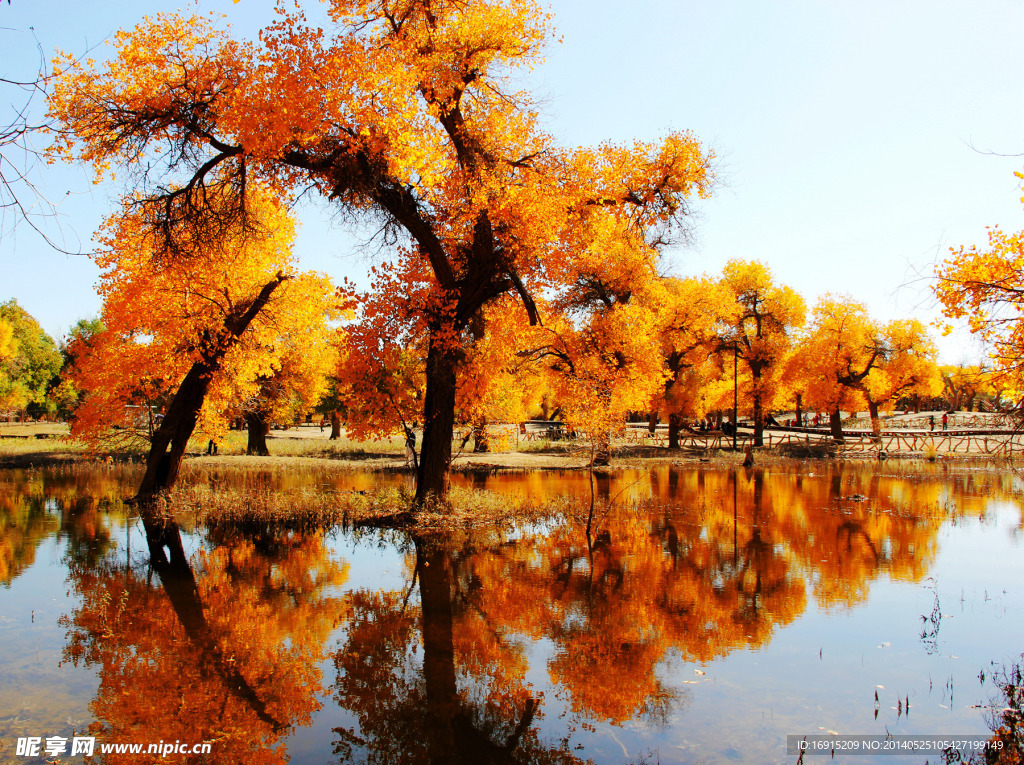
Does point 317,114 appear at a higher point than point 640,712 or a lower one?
higher

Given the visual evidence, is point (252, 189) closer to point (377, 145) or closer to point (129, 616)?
point (377, 145)

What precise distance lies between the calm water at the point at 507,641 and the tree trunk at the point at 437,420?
5.59 ft

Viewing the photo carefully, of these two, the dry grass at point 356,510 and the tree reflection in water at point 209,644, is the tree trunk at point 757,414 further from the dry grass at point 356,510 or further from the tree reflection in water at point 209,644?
the tree reflection in water at point 209,644

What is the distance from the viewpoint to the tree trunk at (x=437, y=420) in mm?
15469

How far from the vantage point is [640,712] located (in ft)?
19.9

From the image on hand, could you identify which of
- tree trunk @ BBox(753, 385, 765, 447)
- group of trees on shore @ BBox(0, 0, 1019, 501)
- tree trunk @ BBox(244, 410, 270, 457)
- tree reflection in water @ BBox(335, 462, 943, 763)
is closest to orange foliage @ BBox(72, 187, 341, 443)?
group of trees on shore @ BBox(0, 0, 1019, 501)

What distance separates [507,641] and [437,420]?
8.41 m

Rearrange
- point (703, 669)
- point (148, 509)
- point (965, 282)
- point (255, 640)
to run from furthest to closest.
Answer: point (148, 509) → point (965, 282) → point (255, 640) → point (703, 669)

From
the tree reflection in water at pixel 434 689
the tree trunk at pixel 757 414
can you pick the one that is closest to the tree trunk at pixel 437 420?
the tree reflection in water at pixel 434 689

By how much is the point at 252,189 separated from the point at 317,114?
3.28 m

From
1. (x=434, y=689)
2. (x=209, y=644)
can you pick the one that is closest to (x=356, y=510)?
(x=209, y=644)

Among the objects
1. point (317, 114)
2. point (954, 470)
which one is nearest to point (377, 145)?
point (317, 114)

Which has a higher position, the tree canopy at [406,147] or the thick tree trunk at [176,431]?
the tree canopy at [406,147]

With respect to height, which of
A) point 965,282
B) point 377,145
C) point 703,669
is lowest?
point 703,669
